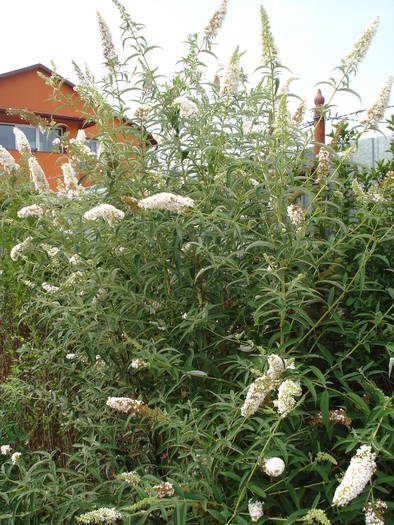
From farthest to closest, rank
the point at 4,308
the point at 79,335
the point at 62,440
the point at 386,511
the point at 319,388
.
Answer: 1. the point at 4,308
2. the point at 62,440
3. the point at 79,335
4. the point at 319,388
5. the point at 386,511

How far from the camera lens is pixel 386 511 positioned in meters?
1.93

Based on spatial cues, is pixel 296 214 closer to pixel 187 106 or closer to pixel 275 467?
pixel 187 106

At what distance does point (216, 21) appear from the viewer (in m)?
2.76

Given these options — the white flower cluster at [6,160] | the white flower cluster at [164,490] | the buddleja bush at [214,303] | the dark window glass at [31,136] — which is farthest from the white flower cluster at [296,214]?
the dark window glass at [31,136]

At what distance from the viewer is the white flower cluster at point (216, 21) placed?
2715mm

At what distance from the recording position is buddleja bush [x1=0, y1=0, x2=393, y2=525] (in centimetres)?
191

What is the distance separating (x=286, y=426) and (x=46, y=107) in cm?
2178

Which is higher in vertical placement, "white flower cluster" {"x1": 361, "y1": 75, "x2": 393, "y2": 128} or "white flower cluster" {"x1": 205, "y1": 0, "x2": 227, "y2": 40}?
"white flower cluster" {"x1": 205, "y1": 0, "x2": 227, "y2": 40}

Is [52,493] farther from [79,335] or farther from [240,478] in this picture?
[240,478]

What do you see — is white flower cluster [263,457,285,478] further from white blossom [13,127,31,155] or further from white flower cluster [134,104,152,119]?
white blossom [13,127,31,155]

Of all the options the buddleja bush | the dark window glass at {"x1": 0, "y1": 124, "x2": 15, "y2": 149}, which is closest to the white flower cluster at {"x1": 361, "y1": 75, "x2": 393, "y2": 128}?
the buddleja bush

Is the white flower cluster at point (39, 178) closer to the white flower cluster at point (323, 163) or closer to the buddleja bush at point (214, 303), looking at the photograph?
the buddleja bush at point (214, 303)

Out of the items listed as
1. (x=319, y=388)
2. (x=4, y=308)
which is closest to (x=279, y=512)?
(x=319, y=388)

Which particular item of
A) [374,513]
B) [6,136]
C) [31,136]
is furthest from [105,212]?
[6,136]
